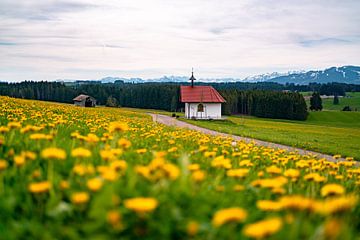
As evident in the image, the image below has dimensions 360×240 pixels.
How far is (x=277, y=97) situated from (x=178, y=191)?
351ft

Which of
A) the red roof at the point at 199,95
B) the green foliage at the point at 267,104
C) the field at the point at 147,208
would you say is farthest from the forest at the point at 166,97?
the field at the point at 147,208

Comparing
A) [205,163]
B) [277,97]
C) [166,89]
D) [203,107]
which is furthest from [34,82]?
[205,163]

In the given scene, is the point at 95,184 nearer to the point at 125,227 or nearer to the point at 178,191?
the point at 125,227

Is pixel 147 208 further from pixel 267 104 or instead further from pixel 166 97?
pixel 166 97

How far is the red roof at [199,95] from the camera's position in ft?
201

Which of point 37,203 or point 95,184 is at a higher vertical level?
point 95,184

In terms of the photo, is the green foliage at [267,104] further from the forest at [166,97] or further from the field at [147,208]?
the field at [147,208]

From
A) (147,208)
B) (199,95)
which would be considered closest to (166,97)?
(199,95)

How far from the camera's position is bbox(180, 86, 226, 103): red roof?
6125 centimetres

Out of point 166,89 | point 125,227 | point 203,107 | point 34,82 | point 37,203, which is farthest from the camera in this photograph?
point 34,82

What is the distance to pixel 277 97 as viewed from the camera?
105 m

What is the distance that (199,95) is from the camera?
61812mm

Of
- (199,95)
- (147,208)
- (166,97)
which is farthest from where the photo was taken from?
(166,97)

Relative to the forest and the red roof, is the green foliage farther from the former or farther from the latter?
the red roof
